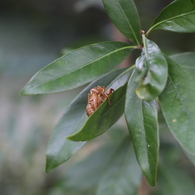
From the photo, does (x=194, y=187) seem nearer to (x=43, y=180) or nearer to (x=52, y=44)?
(x=52, y=44)

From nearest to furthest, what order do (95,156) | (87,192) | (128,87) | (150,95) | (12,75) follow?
(150,95)
(128,87)
(95,156)
(12,75)
(87,192)

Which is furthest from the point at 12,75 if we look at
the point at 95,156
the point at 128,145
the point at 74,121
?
the point at 74,121

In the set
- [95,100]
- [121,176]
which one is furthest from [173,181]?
[95,100]

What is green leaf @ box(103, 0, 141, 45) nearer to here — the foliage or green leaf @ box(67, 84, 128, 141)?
the foliage

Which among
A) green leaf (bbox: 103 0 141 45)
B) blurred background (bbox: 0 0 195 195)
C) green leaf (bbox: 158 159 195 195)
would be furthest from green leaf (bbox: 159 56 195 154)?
blurred background (bbox: 0 0 195 195)

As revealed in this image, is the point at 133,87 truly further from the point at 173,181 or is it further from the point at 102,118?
the point at 173,181

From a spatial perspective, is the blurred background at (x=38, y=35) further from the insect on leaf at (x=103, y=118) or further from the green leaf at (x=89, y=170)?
the insect on leaf at (x=103, y=118)
